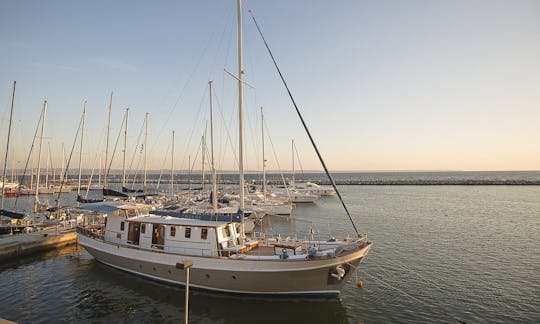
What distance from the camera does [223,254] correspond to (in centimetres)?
1412

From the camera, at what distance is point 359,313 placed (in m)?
12.7

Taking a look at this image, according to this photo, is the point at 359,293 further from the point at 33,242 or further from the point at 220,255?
the point at 33,242

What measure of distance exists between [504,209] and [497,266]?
31.1 metres

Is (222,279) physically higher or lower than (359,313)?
higher

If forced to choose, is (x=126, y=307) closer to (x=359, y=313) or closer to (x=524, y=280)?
(x=359, y=313)

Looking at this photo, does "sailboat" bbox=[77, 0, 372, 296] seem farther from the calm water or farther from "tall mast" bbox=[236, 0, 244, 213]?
the calm water

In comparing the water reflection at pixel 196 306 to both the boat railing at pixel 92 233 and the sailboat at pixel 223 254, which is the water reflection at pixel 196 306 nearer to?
the sailboat at pixel 223 254

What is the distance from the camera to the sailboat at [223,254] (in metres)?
12.8

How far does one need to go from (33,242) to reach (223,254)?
1762 centimetres

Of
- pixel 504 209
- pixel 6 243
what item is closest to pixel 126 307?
pixel 6 243

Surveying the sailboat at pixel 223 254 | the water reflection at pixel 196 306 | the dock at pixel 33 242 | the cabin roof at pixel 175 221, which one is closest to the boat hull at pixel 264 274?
the sailboat at pixel 223 254

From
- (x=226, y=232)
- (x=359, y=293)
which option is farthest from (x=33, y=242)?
(x=359, y=293)

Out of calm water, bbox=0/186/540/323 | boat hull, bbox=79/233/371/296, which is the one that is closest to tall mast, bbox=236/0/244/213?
boat hull, bbox=79/233/371/296

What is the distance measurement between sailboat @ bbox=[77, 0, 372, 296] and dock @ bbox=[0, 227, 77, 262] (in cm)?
709
